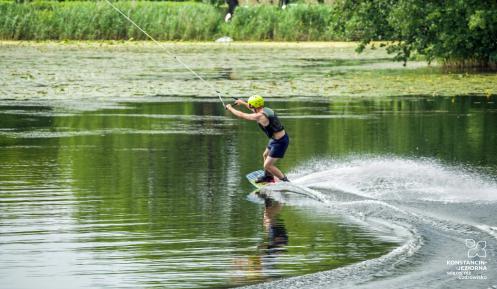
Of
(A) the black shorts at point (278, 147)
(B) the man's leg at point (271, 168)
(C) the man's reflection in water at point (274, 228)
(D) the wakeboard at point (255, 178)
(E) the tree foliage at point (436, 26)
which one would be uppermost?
(E) the tree foliage at point (436, 26)

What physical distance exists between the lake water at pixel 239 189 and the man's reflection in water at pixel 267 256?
20 mm

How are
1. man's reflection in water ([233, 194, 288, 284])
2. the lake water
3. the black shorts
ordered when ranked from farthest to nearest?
the black shorts, the lake water, man's reflection in water ([233, 194, 288, 284])

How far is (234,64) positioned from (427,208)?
102ft

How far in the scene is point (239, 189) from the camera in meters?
15.2

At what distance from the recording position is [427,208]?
13.2 metres

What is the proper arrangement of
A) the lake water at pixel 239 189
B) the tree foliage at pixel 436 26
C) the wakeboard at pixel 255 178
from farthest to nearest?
the tree foliage at pixel 436 26 → the wakeboard at pixel 255 178 → the lake water at pixel 239 189

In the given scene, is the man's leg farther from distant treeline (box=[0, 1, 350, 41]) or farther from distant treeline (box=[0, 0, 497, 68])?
distant treeline (box=[0, 1, 350, 41])

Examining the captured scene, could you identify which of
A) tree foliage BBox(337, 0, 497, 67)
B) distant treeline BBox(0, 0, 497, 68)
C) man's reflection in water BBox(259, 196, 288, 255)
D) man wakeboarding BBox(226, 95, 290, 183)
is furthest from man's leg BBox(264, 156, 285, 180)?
distant treeline BBox(0, 0, 497, 68)

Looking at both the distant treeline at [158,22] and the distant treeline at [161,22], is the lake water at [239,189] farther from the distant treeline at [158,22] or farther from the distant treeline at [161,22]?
the distant treeline at [158,22]

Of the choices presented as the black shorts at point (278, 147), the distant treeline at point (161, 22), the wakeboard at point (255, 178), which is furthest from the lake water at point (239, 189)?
the distant treeline at point (161, 22)

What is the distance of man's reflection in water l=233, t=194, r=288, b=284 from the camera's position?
9.90 meters

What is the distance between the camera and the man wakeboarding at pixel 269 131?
15109 mm

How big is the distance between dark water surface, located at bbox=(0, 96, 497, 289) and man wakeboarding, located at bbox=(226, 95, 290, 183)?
14.7 inches

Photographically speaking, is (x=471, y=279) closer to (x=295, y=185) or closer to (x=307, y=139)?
(x=295, y=185)
